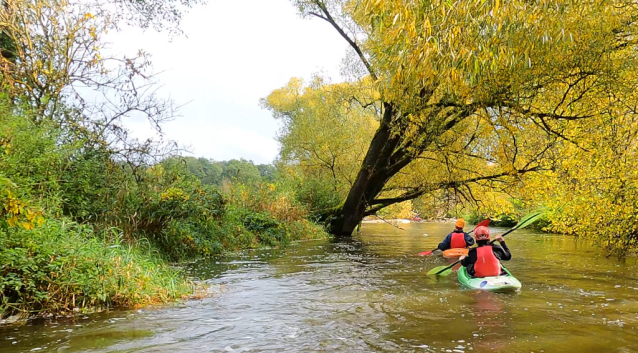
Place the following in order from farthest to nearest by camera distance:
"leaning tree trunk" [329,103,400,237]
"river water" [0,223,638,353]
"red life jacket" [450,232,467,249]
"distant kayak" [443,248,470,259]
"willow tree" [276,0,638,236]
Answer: "leaning tree trunk" [329,103,400,237] < "red life jacket" [450,232,467,249] < "distant kayak" [443,248,470,259] < "willow tree" [276,0,638,236] < "river water" [0,223,638,353]

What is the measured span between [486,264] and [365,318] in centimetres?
294

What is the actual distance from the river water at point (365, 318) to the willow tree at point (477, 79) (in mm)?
2805

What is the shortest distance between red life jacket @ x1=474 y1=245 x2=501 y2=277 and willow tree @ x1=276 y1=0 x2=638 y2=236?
275 centimetres

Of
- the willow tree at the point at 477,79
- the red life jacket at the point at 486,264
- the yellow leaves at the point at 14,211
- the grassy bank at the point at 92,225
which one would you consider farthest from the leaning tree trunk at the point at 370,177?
the yellow leaves at the point at 14,211

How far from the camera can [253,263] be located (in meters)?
10.4

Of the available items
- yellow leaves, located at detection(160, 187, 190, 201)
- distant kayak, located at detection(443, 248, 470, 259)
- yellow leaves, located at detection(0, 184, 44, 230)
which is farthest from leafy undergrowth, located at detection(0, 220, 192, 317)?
distant kayak, located at detection(443, 248, 470, 259)

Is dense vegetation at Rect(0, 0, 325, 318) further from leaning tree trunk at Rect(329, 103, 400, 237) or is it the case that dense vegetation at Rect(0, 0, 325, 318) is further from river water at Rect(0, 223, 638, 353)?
leaning tree trunk at Rect(329, 103, 400, 237)

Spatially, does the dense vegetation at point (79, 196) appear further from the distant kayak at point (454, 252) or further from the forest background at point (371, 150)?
the distant kayak at point (454, 252)

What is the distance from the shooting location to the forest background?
16.5ft

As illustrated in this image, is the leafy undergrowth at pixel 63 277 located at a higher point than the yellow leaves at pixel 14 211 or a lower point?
lower

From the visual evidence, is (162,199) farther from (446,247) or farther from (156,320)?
(446,247)

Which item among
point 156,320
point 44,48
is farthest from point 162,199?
point 156,320

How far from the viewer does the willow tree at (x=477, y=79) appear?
488 centimetres

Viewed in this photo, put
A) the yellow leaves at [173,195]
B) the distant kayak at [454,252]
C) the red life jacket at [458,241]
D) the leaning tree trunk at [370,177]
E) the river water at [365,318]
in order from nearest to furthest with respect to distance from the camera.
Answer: the river water at [365,318]
the yellow leaves at [173,195]
the distant kayak at [454,252]
the red life jacket at [458,241]
the leaning tree trunk at [370,177]
